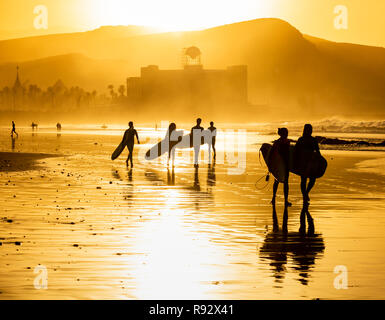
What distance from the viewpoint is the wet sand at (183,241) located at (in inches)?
353


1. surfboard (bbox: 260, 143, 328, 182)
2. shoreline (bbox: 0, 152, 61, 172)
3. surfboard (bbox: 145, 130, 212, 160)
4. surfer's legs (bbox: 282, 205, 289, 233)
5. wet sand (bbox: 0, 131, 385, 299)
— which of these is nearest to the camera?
wet sand (bbox: 0, 131, 385, 299)

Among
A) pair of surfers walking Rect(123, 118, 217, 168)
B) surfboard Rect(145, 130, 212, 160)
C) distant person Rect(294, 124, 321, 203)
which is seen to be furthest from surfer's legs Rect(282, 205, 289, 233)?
surfboard Rect(145, 130, 212, 160)

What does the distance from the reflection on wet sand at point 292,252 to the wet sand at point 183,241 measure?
0.05 feet

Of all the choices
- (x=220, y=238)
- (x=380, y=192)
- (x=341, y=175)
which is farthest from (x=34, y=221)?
(x=341, y=175)

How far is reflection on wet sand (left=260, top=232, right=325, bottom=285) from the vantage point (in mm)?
9953

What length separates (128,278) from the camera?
942 centimetres

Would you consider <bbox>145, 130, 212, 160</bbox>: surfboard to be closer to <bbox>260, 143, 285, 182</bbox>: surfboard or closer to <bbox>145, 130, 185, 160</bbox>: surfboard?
<bbox>145, 130, 185, 160</bbox>: surfboard

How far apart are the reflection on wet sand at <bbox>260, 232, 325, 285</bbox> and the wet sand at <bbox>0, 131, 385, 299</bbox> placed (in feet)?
0.05

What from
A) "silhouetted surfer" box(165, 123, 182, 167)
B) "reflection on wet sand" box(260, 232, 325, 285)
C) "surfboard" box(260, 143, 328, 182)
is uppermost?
"silhouetted surfer" box(165, 123, 182, 167)

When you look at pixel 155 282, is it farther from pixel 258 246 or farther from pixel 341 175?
pixel 341 175

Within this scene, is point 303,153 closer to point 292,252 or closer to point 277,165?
point 277,165

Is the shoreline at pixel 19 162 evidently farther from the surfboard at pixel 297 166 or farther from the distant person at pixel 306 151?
the distant person at pixel 306 151

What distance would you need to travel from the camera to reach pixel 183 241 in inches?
485

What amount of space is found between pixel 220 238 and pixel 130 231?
1716 mm
